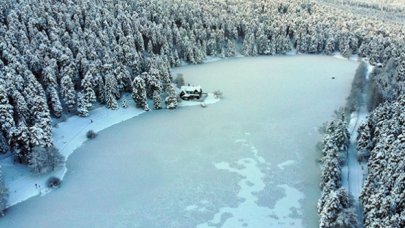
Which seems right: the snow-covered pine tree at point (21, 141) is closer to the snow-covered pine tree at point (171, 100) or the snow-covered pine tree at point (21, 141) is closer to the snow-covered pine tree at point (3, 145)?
the snow-covered pine tree at point (3, 145)

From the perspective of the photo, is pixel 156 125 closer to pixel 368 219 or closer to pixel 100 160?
pixel 100 160

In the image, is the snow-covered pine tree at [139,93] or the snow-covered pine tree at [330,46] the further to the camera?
the snow-covered pine tree at [330,46]

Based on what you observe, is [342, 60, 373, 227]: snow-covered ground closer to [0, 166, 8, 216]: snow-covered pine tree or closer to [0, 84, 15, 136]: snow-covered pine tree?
[0, 166, 8, 216]: snow-covered pine tree

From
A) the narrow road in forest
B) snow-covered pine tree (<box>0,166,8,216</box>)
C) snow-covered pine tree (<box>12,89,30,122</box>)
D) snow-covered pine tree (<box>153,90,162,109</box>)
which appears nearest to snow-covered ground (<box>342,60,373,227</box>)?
the narrow road in forest

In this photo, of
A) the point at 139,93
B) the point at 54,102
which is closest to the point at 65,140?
the point at 54,102

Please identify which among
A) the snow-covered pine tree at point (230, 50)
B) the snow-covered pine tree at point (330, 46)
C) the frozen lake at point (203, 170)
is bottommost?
the snow-covered pine tree at point (330, 46)

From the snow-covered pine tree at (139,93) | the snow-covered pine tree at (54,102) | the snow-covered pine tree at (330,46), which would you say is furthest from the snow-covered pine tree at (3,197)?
the snow-covered pine tree at (330,46)

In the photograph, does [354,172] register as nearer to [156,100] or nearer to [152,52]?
[156,100]
